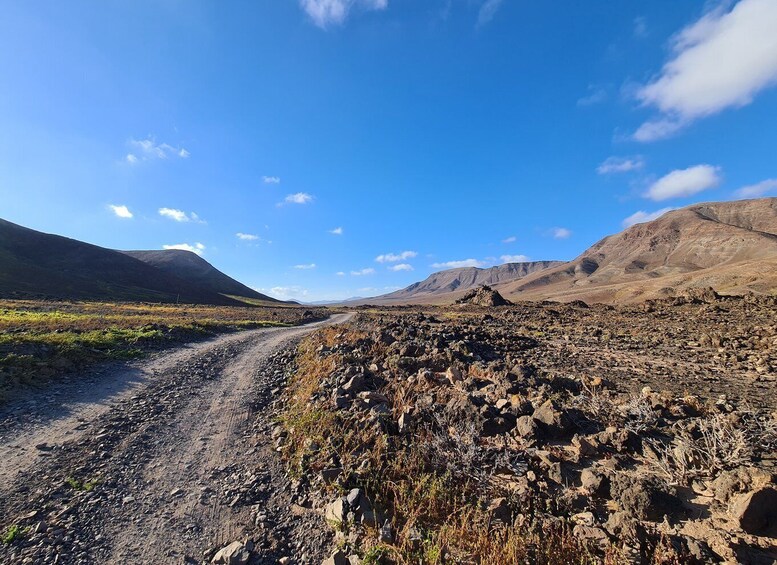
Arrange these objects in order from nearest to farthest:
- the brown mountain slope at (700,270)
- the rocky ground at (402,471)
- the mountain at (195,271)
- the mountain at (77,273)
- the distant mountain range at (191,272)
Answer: the rocky ground at (402,471) → the brown mountain slope at (700,270) → the distant mountain range at (191,272) → the mountain at (77,273) → the mountain at (195,271)

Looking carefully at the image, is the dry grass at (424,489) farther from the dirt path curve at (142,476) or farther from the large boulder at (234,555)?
the large boulder at (234,555)

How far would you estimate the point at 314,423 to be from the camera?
25.2 feet

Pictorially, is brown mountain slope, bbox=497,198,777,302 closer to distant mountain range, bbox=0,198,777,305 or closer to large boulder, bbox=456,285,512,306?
distant mountain range, bbox=0,198,777,305

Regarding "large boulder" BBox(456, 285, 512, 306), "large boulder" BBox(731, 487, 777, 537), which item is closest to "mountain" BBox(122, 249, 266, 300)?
"large boulder" BBox(456, 285, 512, 306)

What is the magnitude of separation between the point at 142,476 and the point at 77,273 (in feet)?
433

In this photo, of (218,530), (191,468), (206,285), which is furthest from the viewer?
(206,285)

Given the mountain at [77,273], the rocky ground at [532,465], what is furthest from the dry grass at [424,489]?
the mountain at [77,273]

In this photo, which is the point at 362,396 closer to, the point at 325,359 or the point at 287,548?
the point at 287,548

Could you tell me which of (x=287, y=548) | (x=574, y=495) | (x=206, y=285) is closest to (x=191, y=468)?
(x=287, y=548)

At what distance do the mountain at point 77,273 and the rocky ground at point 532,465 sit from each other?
91517 millimetres

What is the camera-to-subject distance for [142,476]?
20.3ft

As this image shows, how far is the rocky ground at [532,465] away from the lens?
3.86 metres

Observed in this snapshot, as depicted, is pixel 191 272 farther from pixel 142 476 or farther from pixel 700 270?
pixel 700 270

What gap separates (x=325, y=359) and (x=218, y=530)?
840 centimetres
